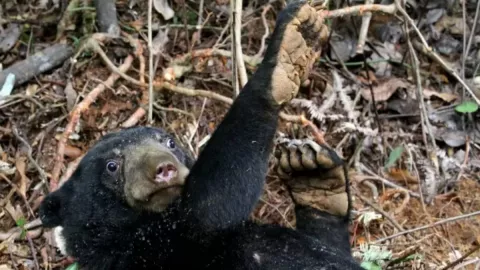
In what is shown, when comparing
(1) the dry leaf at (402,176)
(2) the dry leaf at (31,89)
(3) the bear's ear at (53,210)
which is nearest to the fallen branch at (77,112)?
(2) the dry leaf at (31,89)

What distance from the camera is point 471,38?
6.92m

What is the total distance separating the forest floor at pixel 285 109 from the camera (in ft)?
19.4

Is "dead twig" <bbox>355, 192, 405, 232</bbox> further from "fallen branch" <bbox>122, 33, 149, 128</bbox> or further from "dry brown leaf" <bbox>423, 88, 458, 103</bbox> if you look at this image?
"fallen branch" <bbox>122, 33, 149, 128</bbox>

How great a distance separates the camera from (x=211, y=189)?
→ 3.99 metres

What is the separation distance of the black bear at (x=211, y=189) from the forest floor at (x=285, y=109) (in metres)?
0.96

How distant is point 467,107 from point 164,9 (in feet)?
10.5

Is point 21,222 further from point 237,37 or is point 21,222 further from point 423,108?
point 423,108

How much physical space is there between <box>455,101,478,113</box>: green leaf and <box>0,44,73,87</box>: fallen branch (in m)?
3.83

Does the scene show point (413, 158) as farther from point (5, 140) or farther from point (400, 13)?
point (5, 140)

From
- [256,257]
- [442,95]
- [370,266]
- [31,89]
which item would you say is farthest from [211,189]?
[442,95]

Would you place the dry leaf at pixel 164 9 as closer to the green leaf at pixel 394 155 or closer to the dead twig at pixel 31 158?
the dead twig at pixel 31 158

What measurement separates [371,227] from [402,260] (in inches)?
26.7

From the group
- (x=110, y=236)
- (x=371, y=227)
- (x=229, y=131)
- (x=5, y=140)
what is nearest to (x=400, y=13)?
(x=371, y=227)

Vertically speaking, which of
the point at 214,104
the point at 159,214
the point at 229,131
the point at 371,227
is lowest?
the point at 371,227
